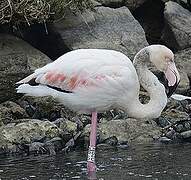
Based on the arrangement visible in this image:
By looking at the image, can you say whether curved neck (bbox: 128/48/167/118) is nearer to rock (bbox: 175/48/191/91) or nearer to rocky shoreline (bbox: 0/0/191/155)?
rocky shoreline (bbox: 0/0/191/155)

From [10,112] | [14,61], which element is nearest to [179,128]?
[10,112]

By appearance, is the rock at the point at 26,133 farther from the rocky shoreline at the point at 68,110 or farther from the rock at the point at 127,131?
the rock at the point at 127,131

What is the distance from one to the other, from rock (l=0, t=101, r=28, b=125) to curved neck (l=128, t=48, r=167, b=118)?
318cm

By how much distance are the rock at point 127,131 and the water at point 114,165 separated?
455 millimetres

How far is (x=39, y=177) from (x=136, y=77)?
160 cm

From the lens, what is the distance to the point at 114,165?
7.61 metres

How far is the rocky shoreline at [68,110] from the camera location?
895cm

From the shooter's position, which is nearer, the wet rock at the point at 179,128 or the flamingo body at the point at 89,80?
the flamingo body at the point at 89,80

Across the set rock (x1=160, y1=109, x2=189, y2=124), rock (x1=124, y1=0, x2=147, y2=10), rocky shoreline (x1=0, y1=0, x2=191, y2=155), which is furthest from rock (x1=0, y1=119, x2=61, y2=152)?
rock (x1=124, y1=0, x2=147, y2=10)

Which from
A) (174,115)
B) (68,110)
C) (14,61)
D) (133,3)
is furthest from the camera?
(133,3)

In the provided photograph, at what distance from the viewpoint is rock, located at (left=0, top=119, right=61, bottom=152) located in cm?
867

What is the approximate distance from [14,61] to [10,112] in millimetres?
1743

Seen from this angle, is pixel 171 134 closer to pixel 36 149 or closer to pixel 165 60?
pixel 36 149

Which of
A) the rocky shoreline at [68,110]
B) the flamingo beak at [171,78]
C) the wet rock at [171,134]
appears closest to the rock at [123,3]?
the rocky shoreline at [68,110]
